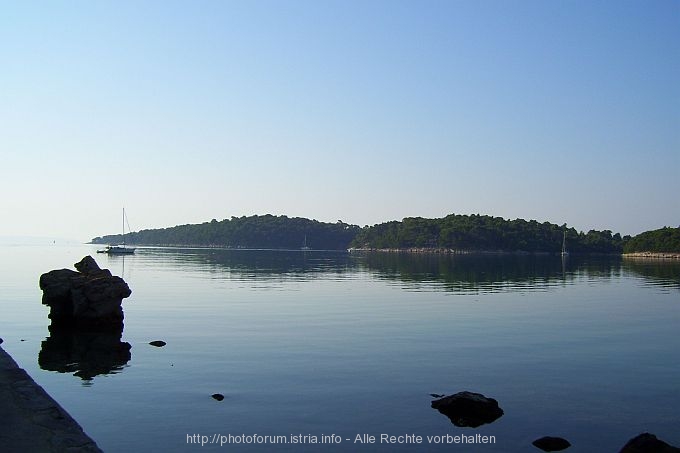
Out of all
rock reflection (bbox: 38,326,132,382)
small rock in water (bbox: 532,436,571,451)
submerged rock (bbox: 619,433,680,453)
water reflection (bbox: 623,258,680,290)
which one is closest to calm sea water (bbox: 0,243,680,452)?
rock reflection (bbox: 38,326,132,382)

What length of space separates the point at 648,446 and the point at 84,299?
126 feet

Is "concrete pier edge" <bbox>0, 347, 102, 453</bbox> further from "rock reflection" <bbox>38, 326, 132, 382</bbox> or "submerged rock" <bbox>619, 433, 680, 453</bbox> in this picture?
"submerged rock" <bbox>619, 433, 680, 453</bbox>

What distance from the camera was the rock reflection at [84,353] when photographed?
30.5 m

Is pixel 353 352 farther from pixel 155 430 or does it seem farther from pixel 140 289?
pixel 140 289

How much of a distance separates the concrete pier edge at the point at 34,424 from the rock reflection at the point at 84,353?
8.65 metres

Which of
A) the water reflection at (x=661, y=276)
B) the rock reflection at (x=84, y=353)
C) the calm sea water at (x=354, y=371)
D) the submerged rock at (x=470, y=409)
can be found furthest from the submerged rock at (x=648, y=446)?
the water reflection at (x=661, y=276)

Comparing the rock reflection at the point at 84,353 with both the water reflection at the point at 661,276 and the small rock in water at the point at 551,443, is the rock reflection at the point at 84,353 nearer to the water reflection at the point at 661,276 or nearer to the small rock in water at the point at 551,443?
the small rock in water at the point at 551,443

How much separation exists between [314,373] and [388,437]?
9.53m

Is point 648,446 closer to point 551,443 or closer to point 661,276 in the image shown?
point 551,443

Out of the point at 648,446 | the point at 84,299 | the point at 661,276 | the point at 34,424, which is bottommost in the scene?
the point at 648,446

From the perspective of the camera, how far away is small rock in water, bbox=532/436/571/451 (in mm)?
19297

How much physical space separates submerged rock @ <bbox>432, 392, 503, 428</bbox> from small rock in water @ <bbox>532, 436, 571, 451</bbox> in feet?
8.11

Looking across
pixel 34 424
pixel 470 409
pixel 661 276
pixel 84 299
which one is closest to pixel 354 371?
pixel 470 409

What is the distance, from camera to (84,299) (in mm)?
43938
